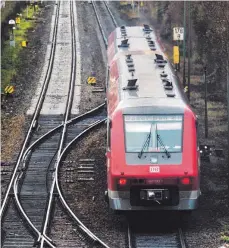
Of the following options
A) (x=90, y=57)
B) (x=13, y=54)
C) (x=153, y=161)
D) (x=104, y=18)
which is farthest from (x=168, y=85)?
(x=104, y=18)

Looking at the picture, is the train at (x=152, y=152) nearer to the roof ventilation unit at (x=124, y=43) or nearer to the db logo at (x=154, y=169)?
the db logo at (x=154, y=169)

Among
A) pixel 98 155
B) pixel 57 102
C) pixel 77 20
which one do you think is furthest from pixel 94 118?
pixel 77 20

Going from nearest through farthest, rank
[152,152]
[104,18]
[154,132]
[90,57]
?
[152,152]
[154,132]
[90,57]
[104,18]

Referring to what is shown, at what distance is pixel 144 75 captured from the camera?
60.7 ft

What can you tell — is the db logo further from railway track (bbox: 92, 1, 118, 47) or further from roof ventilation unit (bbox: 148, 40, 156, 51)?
railway track (bbox: 92, 1, 118, 47)

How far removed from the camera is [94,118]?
1026 inches

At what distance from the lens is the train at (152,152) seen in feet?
50.9

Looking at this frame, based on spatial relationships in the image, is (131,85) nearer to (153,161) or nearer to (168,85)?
(168,85)

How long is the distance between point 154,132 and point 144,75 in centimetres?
282

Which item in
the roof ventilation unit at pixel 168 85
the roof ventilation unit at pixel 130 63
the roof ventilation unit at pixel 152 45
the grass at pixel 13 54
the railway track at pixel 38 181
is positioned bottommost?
the grass at pixel 13 54

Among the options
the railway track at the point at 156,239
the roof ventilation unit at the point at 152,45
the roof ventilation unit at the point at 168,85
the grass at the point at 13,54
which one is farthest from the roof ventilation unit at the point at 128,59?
the grass at the point at 13,54

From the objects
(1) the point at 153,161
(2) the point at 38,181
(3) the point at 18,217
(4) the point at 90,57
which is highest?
(1) the point at 153,161

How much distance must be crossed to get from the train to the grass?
46.4 ft

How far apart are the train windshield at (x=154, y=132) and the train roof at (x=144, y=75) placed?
1.25ft
